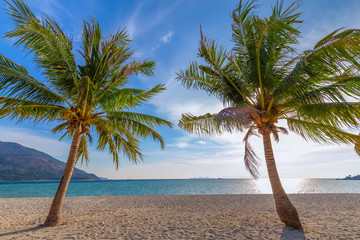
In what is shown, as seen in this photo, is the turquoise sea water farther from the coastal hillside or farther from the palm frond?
the coastal hillside

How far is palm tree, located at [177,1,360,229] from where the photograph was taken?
4.69 metres

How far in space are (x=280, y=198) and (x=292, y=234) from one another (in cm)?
100

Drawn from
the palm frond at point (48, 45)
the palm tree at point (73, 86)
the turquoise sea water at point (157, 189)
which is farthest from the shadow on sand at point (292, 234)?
the turquoise sea water at point (157, 189)

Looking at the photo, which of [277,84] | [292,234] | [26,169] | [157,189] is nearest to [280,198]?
[292,234]

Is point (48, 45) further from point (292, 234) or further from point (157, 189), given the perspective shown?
point (157, 189)

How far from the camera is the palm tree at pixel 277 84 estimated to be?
15.4 feet

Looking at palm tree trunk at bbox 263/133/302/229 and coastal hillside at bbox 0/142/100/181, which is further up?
coastal hillside at bbox 0/142/100/181

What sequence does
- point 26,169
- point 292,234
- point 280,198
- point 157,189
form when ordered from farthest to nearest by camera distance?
point 26,169, point 157,189, point 280,198, point 292,234

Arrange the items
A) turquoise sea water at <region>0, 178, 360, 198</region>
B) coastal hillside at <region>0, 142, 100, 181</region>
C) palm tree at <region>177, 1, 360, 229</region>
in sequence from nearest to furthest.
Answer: palm tree at <region>177, 1, 360, 229</region>
turquoise sea water at <region>0, 178, 360, 198</region>
coastal hillside at <region>0, 142, 100, 181</region>

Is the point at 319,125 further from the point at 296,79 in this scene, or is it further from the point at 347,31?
the point at 347,31

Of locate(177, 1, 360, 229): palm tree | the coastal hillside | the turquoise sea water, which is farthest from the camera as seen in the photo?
the coastal hillside

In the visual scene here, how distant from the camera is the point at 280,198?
6.16m

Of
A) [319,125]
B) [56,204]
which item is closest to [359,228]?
[319,125]

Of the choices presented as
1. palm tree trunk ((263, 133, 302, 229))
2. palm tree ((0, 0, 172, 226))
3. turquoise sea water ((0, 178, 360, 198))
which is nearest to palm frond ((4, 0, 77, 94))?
palm tree ((0, 0, 172, 226))
